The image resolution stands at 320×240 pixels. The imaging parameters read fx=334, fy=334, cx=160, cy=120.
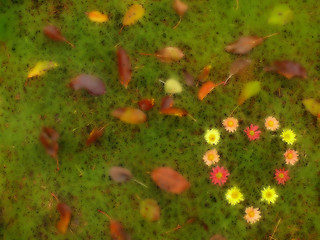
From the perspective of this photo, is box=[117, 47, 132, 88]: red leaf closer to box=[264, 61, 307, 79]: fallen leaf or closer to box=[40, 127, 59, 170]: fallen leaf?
box=[40, 127, 59, 170]: fallen leaf

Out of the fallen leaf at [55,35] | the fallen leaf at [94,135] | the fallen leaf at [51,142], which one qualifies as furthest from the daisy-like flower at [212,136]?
the fallen leaf at [55,35]

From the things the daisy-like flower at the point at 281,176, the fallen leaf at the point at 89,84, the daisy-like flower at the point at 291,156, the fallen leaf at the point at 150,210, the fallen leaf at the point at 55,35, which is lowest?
the fallen leaf at the point at 150,210

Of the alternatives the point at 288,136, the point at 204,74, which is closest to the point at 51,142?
the point at 204,74

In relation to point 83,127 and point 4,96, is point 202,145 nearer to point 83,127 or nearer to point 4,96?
point 83,127

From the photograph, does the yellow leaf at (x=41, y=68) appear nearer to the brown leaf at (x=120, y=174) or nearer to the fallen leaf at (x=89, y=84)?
the fallen leaf at (x=89, y=84)

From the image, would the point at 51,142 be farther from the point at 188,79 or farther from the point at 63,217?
the point at 188,79

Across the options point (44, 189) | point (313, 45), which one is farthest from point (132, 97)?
point (313, 45)

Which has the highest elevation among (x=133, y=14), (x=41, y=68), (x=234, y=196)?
(x=133, y=14)

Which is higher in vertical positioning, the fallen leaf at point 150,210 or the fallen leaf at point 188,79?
the fallen leaf at point 188,79
